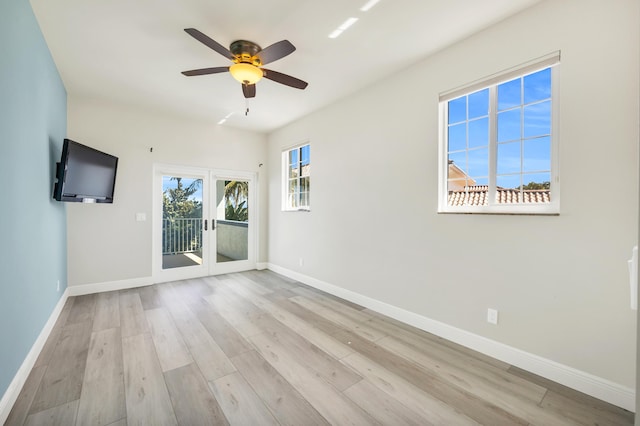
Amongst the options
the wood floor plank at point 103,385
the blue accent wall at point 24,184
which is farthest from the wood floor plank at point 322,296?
the blue accent wall at point 24,184

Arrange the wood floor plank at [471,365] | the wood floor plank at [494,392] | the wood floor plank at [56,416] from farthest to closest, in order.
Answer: the wood floor plank at [471,365] < the wood floor plank at [494,392] < the wood floor plank at [56,416]

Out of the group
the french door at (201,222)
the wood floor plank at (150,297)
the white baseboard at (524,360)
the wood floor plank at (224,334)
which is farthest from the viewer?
the french door at (201,222)

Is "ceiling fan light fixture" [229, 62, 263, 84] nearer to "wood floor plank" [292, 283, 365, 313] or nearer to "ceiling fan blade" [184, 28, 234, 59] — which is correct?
"ceiling fan blade" [184, 28, 234, 59]

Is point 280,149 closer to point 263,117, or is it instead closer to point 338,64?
point 263,117

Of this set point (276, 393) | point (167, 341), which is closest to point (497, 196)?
point (276, 393)

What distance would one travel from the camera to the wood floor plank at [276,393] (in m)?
1.70

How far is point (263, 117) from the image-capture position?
4809mm

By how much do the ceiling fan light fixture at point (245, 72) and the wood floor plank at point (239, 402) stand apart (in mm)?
2635

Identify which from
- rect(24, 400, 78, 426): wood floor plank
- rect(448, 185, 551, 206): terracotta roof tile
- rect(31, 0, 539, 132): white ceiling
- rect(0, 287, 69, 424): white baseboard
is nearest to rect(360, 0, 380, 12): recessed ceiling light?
rect(31, 0, 539, 132): white ceiling

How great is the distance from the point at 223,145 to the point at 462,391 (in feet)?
16.9

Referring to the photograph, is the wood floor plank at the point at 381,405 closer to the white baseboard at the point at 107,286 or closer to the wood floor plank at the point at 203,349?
the wood floor plank at the point at 203,349

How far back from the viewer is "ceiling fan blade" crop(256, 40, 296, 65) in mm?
2201

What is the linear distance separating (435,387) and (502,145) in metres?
2.07

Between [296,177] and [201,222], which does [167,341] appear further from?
[296,177]
